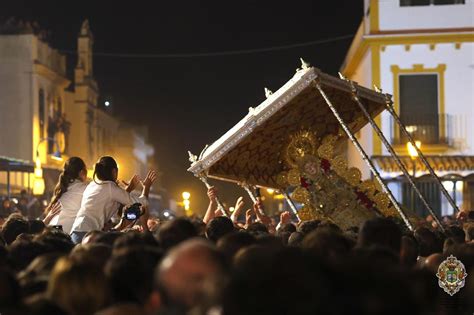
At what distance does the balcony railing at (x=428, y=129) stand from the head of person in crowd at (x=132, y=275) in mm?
28480

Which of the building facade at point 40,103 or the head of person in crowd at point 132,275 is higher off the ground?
the building facade at point 40,103

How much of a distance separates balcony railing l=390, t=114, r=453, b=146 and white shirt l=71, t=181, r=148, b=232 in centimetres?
2284

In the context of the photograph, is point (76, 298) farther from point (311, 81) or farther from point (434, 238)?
point (311, 81)

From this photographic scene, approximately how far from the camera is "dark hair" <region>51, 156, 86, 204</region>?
12320mm

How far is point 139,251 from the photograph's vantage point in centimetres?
582

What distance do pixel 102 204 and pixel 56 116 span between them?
4859 centimetres

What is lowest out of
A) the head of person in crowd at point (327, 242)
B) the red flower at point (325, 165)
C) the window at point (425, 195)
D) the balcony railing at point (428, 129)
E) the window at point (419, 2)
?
the window at point (425, 195)

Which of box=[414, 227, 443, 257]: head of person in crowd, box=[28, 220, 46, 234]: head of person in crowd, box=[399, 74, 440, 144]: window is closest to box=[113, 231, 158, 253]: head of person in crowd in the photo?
box=[414, 227, 443, 257]: head of person in crowd

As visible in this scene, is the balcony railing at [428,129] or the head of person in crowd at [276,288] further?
the balcony railing at [428,129]

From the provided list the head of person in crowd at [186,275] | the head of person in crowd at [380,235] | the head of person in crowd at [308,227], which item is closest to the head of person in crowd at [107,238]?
the head of person in crowd at [380,235]

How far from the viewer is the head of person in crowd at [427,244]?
33.5 feet

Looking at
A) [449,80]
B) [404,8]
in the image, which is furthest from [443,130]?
[404,8]

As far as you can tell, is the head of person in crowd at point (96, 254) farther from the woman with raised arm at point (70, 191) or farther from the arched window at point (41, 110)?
the arched window at point (41, 110)

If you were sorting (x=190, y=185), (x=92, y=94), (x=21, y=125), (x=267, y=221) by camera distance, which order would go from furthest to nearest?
(x=190, y=185) → (x=92, y=94) → (x=21, y=125) → (x=267, y=221)
